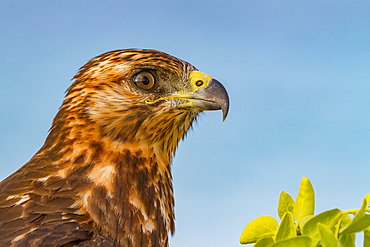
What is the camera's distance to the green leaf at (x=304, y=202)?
225 cm

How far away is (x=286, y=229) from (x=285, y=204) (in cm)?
35

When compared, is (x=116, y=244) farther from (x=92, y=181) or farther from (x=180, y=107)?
(x=180, y=107)

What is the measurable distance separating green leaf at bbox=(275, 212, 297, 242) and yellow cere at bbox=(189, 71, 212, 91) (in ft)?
7.55

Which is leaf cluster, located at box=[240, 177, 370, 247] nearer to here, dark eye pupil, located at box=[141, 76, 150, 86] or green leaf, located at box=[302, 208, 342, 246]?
green leaf, located at box=[302, 208, 342, 246]

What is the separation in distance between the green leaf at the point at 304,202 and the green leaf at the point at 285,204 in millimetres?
47

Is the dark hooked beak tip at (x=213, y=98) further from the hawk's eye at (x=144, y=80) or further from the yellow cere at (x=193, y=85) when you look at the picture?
the hawk's eye at (x=144, y=80)

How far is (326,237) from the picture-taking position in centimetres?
183


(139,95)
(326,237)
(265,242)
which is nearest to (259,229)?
(265,242)

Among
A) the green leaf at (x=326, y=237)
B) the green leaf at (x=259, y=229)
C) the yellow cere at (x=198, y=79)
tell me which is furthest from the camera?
the yellow cere at (x=198, y=79)

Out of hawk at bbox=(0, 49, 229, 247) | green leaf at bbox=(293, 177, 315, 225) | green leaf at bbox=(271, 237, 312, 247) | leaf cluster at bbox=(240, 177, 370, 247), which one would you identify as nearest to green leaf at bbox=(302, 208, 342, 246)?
leaf cluster at bbox=(240, 177, 370, 247)

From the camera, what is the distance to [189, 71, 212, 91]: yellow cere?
417cm

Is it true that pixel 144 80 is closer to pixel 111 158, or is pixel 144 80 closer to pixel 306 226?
pixel 111 158

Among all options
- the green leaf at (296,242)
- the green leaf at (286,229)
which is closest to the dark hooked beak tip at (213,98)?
the green leaf at (286,229)

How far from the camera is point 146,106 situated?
4.03 meters
